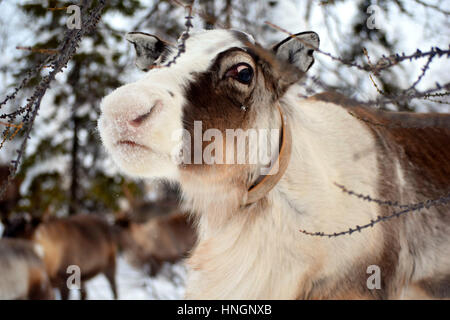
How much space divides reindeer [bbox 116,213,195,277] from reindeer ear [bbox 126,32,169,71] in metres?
7.13

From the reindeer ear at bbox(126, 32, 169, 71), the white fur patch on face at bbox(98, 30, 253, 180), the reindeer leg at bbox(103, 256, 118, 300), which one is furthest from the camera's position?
the reindeer leg at bbox(103, 256, 118, 300)

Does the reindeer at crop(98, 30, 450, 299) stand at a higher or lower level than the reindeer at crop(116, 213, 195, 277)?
higher

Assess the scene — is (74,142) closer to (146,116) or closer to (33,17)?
(33,17)

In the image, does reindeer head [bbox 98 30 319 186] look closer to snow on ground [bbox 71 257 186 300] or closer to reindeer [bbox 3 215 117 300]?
snow on ground [bbox 71 257 186 300]

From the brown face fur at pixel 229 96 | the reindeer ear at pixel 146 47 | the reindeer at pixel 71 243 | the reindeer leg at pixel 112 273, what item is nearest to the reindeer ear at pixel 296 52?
the brown face fur at pixel 229 96

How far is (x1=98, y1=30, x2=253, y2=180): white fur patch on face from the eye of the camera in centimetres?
182

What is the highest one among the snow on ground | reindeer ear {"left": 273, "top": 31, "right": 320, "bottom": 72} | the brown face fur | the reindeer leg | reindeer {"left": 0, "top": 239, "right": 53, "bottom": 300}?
reindeer ear {"left": 273, "top": 31, "right": 320, "bottom": 72}

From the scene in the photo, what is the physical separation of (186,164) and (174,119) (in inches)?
11.1

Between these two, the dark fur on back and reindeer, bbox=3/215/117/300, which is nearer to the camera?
the dark fur on back

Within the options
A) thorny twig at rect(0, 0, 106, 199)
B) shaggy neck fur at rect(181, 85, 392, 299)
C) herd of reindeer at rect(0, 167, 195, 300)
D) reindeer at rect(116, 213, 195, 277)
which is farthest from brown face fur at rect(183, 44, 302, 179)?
reindeer at rect(116, 213, 195, 277)

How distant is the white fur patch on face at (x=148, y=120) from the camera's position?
1821 mm

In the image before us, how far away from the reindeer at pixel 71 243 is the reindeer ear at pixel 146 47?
16.1 ft

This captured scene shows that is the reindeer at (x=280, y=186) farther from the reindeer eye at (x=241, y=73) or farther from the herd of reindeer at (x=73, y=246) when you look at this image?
the herd of reindeer at (x=73, y=246)

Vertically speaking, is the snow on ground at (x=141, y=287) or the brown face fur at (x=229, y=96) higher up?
the brown face fur at (x=229, y=96)
